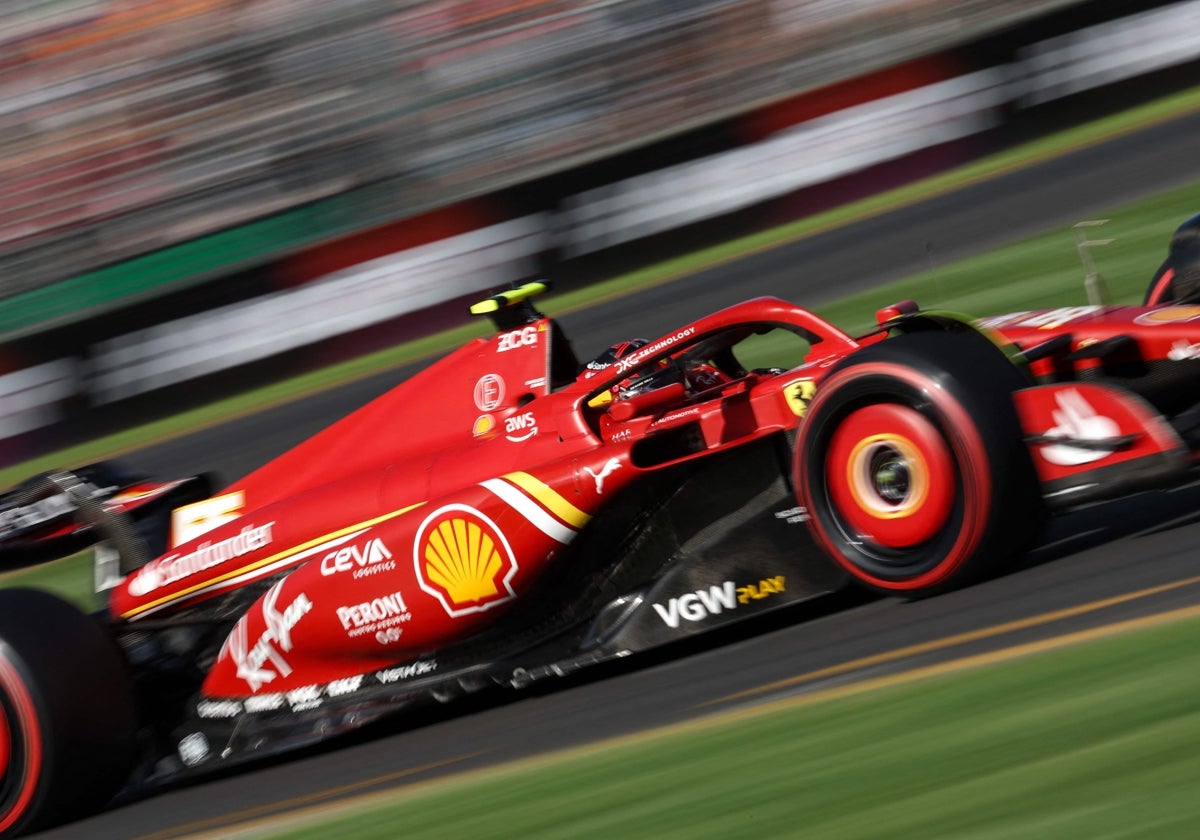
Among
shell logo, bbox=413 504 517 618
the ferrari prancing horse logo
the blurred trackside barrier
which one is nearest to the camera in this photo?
the ferrari prancing horse logo

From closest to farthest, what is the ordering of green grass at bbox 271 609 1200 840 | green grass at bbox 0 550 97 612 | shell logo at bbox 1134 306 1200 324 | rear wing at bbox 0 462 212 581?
green grass at bbox 271 609 1200 840 → shell logo at bbox 1134 306 1200 324 → rear wing at bbox 0 462 212 581 → green grass at bbox 0 550 97 612

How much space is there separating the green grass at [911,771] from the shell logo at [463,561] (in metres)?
0.91

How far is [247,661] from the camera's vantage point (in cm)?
607

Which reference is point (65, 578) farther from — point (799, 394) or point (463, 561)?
point (799, 394)

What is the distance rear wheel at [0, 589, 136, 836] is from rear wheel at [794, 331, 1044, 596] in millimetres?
2772

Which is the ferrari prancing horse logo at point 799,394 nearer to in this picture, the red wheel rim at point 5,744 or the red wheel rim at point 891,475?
the red wheel rim at point 891,475

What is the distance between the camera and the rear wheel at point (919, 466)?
4.67 metres

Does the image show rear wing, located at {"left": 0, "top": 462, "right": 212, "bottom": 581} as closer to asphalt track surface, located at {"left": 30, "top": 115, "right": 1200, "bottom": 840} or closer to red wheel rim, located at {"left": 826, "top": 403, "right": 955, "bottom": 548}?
asphalt track surface, located at {"left": 30, "top": 115, "right": 1200, "bottom": 840}

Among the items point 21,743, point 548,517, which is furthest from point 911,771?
point 21,743

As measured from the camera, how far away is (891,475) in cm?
492

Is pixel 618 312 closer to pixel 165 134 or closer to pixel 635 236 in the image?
pixel 635 236

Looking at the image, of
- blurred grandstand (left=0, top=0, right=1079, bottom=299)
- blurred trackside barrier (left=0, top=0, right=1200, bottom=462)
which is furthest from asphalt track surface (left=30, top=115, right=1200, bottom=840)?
blurred grandstand (left=0, top=0, right=1079, bottom=299)

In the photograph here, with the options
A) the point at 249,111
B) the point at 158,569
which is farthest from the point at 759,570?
the point at 249,111

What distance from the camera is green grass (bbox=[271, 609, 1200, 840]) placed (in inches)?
129
